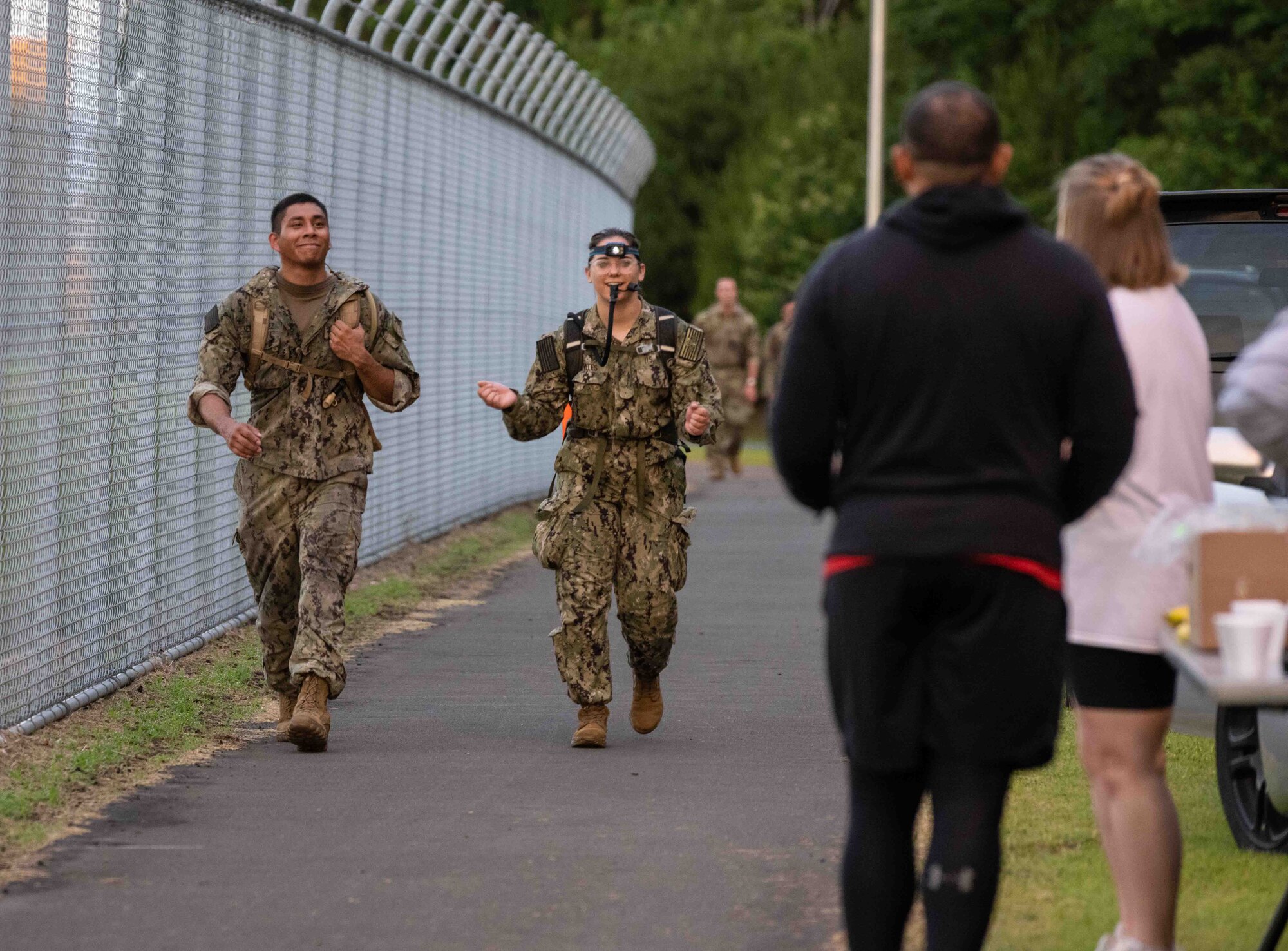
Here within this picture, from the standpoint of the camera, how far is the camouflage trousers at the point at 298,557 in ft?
25.8

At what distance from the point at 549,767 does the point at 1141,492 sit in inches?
137

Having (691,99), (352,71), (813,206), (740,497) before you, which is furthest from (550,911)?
(691,99)

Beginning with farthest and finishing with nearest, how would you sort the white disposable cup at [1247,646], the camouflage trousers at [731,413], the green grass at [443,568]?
1. the camouflage trousers at [731,413]
2. the green grass at [443,568]
3. the white disposable cup at [1247,646]

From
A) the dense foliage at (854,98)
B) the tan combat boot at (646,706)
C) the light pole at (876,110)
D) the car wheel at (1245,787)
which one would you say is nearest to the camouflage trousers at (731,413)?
the light pole at (876,110)

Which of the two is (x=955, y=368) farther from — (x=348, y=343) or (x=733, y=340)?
(x=733, y=340)

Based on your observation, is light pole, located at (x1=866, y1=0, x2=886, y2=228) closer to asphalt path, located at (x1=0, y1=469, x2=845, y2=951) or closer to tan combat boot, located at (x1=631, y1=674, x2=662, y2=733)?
asphalt path, located at (x1=0, y1=469, x2=845, y2=951)

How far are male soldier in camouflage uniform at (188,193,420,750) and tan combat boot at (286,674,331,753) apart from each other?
0.06m

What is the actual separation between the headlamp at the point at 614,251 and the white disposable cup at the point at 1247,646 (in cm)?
446

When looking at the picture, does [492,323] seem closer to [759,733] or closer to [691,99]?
[759,733]

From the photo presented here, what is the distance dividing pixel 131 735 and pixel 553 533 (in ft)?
5.45

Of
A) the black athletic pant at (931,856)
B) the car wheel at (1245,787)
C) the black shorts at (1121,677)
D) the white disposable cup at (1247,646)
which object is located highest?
the white disposable cup at (1247,646)

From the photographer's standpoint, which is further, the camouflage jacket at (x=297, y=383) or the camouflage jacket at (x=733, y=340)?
the camouflage jacket at (x=733, y=340)

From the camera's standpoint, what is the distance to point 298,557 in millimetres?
8125

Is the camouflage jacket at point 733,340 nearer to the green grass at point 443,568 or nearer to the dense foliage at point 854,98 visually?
the green grass at point 443,568
